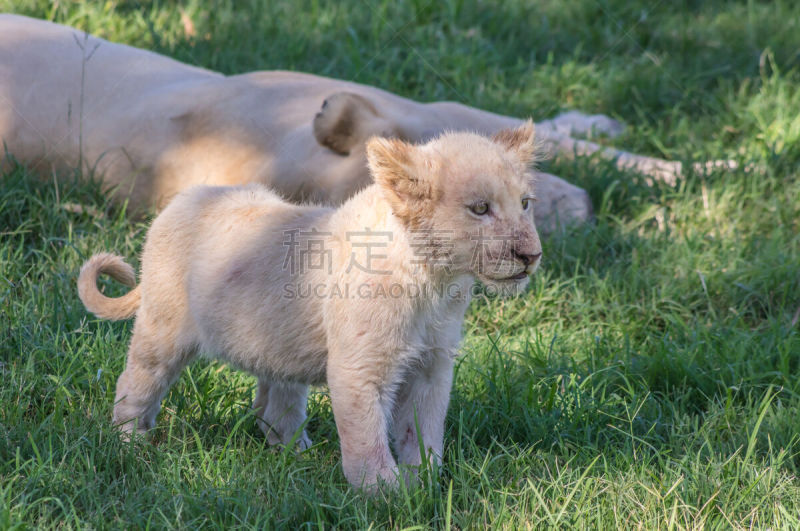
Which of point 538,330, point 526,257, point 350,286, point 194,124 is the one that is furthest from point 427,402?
point 194,124

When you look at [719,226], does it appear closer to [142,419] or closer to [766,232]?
[766,232]

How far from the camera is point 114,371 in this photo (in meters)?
4.01

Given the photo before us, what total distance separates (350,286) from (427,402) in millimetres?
548

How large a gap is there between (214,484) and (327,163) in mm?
2327

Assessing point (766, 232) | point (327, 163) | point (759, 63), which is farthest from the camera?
point (759, 63)

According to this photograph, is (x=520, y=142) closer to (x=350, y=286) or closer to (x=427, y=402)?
(x=350, y=286)

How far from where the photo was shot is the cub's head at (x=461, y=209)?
9.95 feet

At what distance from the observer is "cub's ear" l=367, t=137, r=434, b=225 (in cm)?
304

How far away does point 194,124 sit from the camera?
5418mm

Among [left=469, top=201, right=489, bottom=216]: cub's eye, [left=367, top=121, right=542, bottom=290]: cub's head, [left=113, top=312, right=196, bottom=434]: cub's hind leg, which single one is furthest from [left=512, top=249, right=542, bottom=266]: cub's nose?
[left=113, top=312, right=196, bottom=434]: cub's hind leg

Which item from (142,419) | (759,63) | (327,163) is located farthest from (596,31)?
(142,419)

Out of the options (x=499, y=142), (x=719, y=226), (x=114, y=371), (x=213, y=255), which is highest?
(x=499, y=142)

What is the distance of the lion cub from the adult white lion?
1.25 metres

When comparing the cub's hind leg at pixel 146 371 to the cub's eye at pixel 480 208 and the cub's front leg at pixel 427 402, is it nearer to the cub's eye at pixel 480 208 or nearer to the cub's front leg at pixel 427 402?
the cub's front leg at pixel 427 402
